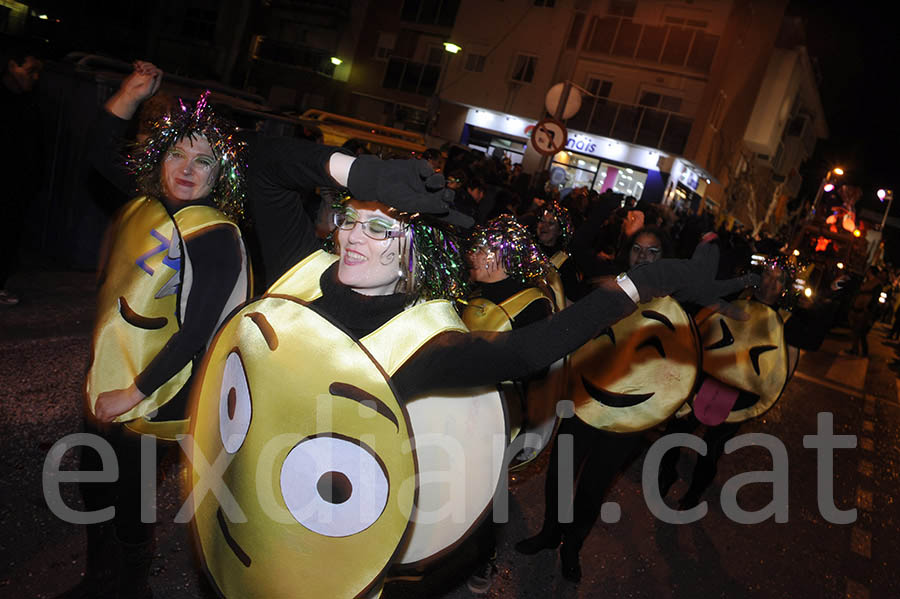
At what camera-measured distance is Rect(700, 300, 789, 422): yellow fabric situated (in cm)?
403

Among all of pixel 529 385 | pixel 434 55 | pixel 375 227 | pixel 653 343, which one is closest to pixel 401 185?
pixel 375 227

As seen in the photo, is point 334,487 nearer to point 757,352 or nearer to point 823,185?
point 757,352

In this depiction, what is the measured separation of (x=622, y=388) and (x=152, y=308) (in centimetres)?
230

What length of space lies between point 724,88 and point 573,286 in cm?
2425

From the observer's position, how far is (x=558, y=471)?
350 centimetres

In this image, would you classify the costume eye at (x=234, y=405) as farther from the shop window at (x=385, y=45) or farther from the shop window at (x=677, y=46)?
the shop window at (x=385, y=45)

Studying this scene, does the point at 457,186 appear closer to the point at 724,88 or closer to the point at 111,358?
the point at 111,358

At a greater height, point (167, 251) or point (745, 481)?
point (167, 251)

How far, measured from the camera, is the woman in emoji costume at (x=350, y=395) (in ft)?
4.84

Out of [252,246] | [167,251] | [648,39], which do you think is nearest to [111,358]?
[167,251]

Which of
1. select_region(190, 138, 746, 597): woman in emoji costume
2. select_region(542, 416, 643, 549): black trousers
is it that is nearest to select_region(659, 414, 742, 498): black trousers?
select_region(542, 416, 643, 549): black trousers

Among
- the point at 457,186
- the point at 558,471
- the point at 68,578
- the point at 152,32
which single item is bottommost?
the point at 68,578

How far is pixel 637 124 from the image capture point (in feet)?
79.0

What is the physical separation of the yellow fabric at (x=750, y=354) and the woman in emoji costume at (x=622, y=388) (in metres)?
1.05
